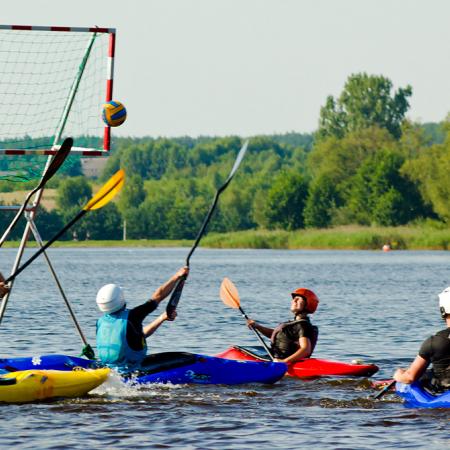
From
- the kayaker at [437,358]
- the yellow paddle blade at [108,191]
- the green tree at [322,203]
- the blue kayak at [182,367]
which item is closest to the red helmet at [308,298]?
the blue kayak at [182,367]

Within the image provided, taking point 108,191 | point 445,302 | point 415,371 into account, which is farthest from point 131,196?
point 445,302

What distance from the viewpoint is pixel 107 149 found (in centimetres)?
1534

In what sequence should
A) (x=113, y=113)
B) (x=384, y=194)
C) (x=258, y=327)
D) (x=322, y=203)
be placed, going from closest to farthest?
(x=113, y=113), (x=258, y=327), (x=384, y=194), (x=322, y=203)

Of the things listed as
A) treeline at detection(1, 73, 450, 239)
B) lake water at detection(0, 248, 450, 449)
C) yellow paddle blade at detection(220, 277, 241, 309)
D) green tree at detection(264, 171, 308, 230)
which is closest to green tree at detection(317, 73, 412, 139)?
treeline at detection(1, 73, 450, 239)

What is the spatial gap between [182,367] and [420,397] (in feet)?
10.2

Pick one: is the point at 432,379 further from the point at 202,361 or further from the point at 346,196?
the point at 346,196

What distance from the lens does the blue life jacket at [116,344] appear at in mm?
13289

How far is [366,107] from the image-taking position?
138750 millimetres

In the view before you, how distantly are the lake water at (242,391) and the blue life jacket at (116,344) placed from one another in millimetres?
242

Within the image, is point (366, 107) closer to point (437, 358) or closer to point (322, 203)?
point (322, 203)

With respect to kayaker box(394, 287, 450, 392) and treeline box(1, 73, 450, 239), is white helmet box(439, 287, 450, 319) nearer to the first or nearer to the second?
kayaker box(394, 287, 450, 392)

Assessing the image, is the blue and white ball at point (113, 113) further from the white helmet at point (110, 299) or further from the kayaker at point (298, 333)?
the kayaker at point (298, 333)

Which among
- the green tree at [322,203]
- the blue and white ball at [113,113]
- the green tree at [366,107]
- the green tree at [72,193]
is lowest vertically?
the blue and white ball at [113,113]

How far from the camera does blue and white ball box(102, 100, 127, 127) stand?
48.8 ft
